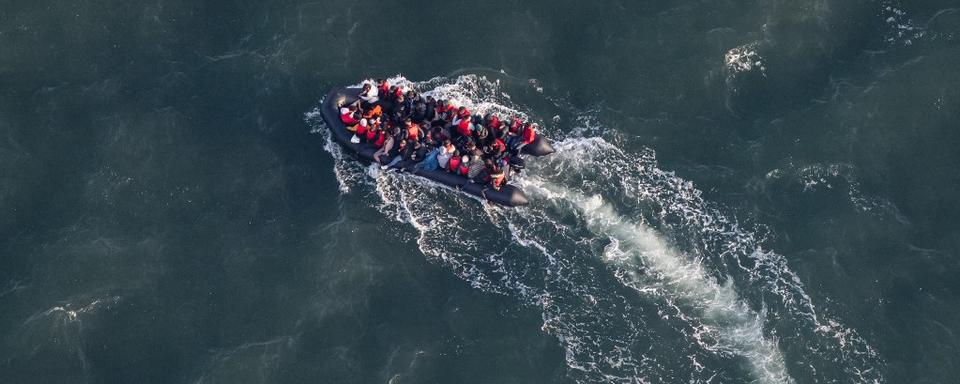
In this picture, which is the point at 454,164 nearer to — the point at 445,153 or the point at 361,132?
the point at 445,153

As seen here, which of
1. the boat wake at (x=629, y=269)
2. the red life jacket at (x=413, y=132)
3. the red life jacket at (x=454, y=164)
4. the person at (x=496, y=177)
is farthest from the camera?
the red life jacket at (x=413, y=132)

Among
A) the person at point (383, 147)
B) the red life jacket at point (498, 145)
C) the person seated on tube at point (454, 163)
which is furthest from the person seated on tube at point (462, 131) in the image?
the person at point (383, 147)

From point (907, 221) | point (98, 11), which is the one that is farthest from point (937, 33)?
point (98, 11)

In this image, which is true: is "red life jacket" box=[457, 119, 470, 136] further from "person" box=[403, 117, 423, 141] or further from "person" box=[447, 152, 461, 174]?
"person" box=[403, 117, 423, 141]

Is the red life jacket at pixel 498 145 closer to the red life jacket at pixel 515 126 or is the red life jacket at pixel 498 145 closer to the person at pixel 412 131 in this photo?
the red life jacket at pixel 515 126

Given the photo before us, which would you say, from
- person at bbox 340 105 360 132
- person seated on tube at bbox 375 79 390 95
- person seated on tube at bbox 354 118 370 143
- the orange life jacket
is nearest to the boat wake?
person seated on tube at bbox 354 118 370 143

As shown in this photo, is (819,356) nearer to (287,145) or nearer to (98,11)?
(287,145)
